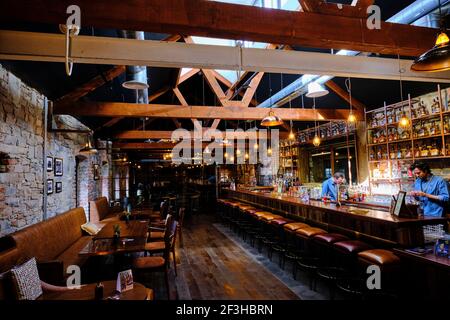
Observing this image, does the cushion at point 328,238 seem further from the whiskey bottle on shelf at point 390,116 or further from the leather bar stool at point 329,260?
the whiskey bottle on shelf at point 390,116

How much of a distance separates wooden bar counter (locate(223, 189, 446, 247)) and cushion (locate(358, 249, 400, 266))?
0.38 meters

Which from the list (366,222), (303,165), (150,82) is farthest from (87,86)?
(303,165)

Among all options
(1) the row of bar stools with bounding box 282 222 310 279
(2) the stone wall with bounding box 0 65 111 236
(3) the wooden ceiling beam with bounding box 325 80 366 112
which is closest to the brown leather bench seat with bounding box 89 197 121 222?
(2) the stone wall with bounding box 0 65 111 236

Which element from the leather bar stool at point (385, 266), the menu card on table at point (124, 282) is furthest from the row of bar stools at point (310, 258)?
the menu card on table at point (124, 282)

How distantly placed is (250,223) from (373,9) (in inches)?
211

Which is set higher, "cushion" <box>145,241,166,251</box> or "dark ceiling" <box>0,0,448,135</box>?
"dark ceiling" <box>0,0,448,135</box>

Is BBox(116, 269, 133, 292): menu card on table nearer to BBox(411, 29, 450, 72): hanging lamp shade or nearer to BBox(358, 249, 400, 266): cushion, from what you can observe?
BBox(358, 249, 400, 266): cushion

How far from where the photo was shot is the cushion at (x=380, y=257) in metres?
2.97

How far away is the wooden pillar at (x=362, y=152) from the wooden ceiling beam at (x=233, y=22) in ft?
12.9

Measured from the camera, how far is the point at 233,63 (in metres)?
3.32

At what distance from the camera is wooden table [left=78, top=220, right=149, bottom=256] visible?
3.44m

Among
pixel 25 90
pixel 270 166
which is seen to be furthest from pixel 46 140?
pixel 270 166

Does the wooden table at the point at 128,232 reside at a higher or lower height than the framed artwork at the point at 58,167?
lower

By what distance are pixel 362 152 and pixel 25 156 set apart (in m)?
7.20
